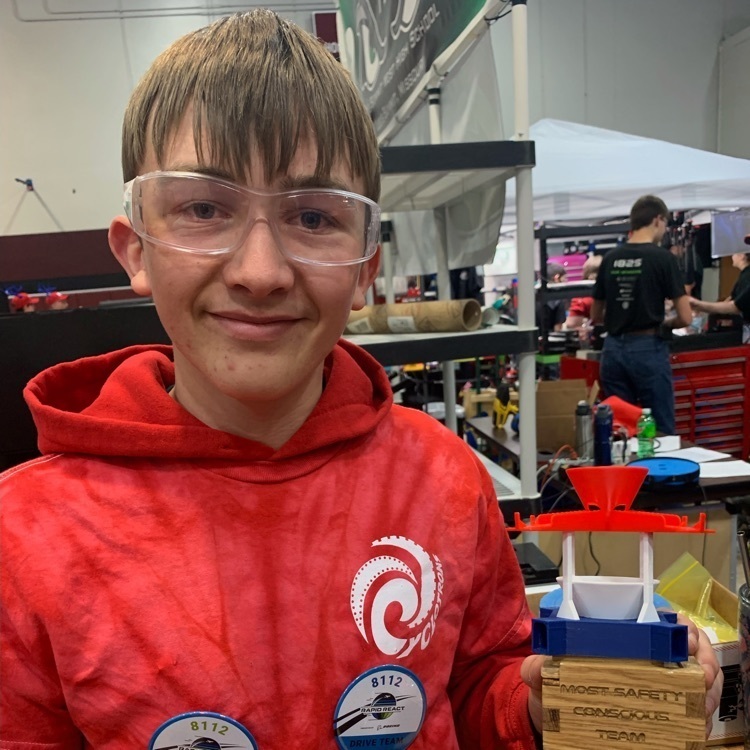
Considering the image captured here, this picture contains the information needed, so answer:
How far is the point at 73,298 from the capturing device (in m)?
3.00

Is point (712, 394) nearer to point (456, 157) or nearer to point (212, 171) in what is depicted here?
point (456, 157)

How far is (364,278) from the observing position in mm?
887

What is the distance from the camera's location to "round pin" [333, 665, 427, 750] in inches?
29.5

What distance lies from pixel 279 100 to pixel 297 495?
1.56 ft

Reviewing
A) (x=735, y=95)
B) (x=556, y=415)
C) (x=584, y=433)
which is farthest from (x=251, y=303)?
(x=735, y=95)

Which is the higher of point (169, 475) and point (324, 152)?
point (324, 152)

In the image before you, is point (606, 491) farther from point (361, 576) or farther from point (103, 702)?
point (103, 702)

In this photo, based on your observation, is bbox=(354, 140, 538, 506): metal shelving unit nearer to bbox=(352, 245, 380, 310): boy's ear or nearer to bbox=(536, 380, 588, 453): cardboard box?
bbox=(352, 245, 380, 310): boy's ear

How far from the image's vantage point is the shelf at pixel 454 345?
156 cm

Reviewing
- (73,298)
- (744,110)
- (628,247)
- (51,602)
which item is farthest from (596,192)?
(744,110)

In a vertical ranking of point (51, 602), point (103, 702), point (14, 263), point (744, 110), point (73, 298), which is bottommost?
point (103, 702)

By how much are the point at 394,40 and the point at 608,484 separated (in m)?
2.12

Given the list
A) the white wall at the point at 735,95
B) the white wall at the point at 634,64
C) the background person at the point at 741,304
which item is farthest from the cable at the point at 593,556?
the white wall at the point at 735,95

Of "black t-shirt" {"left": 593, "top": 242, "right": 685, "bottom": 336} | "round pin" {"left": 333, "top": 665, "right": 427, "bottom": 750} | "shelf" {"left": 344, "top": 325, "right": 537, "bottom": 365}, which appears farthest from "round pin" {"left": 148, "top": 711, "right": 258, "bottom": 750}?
"black t-shirt" {"left": 593, "top": 242, "right": 685, "bottom": 336}
